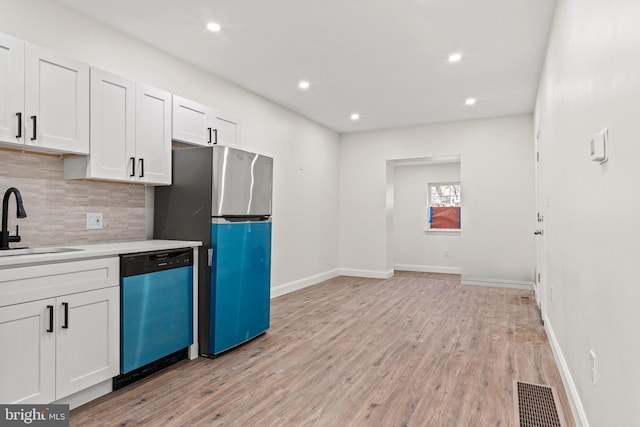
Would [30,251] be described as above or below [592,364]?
above

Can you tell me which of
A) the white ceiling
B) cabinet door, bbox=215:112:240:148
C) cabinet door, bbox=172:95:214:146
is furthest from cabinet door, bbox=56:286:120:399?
the white ceiling

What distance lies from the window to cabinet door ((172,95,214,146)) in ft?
17.8

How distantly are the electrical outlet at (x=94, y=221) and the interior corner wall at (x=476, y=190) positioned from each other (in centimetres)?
477

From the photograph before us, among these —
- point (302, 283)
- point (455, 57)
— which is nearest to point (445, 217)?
point (302, 283)

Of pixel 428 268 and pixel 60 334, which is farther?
pixel 428 268

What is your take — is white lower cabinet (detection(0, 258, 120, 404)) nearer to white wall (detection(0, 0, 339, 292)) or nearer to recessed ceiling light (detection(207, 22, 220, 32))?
white wall (detection(0, 0, 339, 292))

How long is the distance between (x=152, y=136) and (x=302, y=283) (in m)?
3.45

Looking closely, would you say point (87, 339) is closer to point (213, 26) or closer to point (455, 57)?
point (213, 26)

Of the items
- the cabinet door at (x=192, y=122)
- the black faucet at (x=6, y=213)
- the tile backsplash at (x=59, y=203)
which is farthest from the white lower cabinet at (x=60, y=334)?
the cabinet door at (x=192, y=122)

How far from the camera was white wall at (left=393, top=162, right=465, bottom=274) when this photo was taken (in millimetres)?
7766

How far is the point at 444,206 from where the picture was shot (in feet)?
26.1

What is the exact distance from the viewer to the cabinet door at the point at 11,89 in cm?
221

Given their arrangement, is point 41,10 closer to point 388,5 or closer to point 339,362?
point 388,5

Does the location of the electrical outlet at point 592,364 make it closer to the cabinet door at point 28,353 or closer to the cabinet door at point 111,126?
the cabinet door at point 28,353
